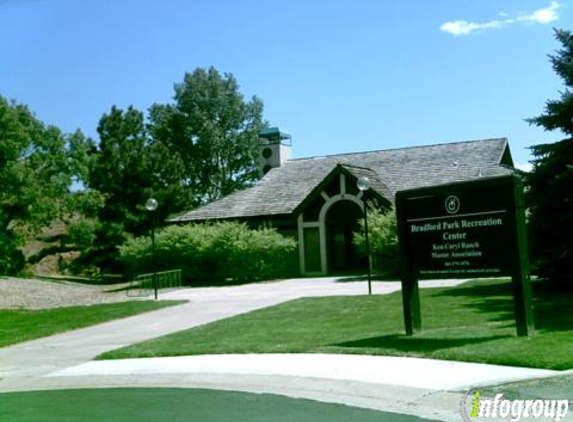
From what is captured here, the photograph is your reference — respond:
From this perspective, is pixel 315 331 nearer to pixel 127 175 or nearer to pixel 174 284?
pixel 174 284

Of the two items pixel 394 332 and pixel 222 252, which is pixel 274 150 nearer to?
pixel 222 252

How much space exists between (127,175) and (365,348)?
117 ft

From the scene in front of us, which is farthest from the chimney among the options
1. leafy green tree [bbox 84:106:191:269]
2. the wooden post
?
the wooden post

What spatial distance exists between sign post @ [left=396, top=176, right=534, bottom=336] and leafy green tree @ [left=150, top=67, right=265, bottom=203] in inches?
2066

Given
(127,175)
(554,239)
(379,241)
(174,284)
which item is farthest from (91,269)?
(554,239)

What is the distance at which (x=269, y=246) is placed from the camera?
101 ft

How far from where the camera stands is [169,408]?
8078 mm

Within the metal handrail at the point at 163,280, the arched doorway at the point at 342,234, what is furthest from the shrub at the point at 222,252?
the arched doorway at the point at 342,234

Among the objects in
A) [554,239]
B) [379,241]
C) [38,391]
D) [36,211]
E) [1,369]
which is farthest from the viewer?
[36,211]

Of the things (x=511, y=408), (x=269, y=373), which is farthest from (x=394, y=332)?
(x=511, y=408)

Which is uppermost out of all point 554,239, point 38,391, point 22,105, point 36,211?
point 22,105

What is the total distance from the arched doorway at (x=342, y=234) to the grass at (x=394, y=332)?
565 inches

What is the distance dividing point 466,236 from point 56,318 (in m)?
12.6

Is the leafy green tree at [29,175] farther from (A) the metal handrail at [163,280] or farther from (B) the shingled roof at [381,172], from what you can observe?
(A) the metal handrail at [163,280]
